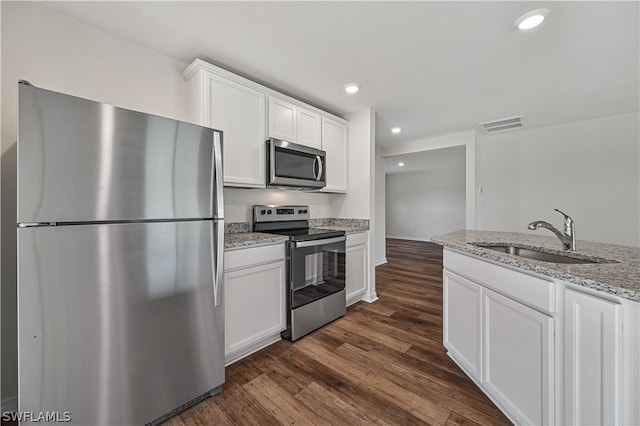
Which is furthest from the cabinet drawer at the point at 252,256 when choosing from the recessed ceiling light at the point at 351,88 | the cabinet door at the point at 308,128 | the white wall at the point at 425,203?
the white wall at the point at 425,203

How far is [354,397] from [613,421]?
116cm

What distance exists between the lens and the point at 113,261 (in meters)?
1.19

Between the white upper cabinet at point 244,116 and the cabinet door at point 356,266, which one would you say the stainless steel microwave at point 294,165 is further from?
the cabinet door at point 356,266

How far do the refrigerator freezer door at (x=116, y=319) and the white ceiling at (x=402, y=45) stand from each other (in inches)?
55.0

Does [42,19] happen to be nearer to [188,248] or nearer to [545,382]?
[188,248]

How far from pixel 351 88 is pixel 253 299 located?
2.26 metres

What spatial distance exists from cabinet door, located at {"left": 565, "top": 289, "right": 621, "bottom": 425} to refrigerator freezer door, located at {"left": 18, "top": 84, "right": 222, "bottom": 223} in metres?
1.86

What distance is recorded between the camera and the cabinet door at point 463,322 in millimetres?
1566

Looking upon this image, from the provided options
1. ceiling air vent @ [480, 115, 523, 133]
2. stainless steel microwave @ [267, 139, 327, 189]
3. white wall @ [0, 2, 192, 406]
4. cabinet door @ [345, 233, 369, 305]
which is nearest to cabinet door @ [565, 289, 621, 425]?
cabinet door @ [345, 233, 369, 305]

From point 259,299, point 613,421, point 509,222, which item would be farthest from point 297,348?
point 509,222

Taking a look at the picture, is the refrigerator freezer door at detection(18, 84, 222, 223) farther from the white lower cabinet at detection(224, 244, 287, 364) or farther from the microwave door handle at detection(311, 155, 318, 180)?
the microwave door handle at detection(311, 155, 318, 180)

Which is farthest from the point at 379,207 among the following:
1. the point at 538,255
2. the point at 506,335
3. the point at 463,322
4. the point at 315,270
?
the point at 506,335

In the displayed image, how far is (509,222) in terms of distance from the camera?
175 inches

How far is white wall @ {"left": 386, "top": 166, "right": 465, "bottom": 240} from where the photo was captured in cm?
781
